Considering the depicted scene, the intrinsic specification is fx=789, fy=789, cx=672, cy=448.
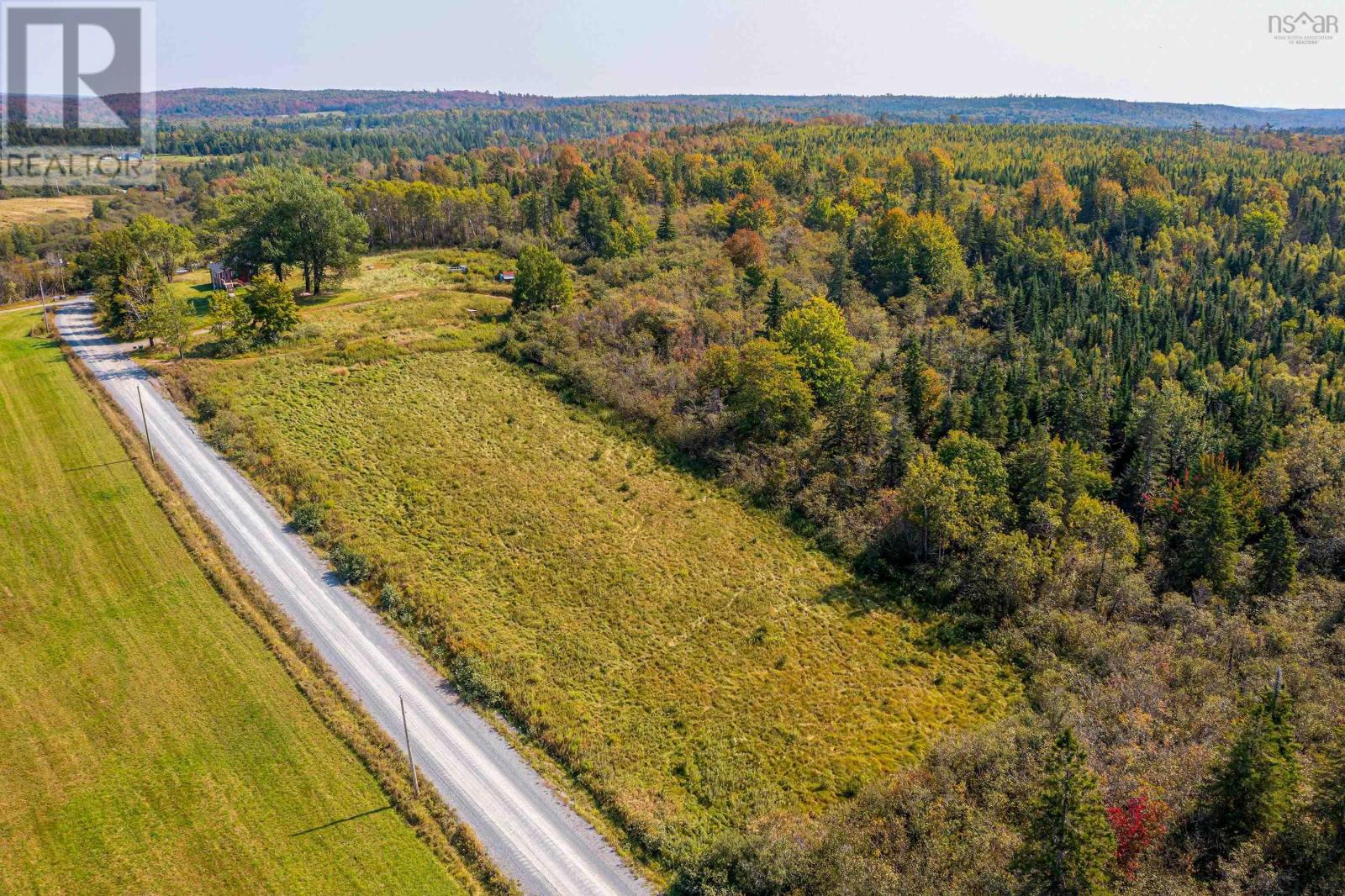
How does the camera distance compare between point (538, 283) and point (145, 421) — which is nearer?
point (145, 421)

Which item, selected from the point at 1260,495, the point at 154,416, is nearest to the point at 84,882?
the point at 154,416

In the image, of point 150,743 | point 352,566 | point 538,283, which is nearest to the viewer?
point 150,743

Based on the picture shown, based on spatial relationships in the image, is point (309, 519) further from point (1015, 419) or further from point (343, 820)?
point (1015, 419)

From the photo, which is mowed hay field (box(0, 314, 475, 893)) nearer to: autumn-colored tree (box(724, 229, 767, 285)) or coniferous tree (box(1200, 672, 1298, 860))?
coniferous tree (box(1200, 672, 1298, 860))

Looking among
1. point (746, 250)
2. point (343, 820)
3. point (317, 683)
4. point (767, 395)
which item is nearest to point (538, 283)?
point (746, 250)

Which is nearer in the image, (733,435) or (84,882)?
(84,882)

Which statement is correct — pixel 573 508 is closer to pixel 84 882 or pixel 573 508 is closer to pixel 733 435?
pixel 733 435
